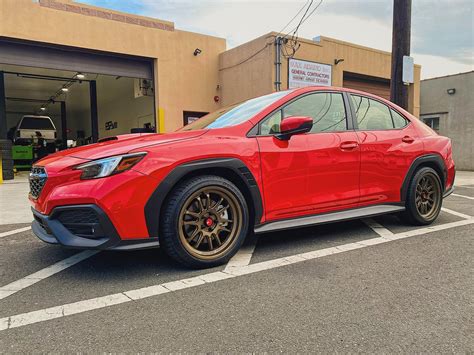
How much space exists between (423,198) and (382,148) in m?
0.99

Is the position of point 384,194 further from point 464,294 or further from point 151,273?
point 151,273

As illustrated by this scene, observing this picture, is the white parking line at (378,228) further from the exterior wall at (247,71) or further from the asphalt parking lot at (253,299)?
the exterior wall at (247,71)

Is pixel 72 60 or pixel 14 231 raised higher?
pixel 72 60

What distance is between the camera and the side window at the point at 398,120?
433cm

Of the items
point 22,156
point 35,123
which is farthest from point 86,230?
point 35,123

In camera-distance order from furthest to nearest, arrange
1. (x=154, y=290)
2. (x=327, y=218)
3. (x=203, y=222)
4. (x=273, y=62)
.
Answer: (x=273, y=62), (x=327, y=218), (x=203, y=222), (x=154, y=290)

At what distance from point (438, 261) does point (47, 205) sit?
3244 mm

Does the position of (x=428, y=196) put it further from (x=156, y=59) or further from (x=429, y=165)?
(x=156, y=59)

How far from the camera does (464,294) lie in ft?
8.34

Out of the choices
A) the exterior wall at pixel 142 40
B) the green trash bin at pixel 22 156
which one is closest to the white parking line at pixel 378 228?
the exterior wall at pixel 142 40

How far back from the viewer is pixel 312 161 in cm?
348

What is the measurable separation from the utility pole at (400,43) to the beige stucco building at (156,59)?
4.61 meters

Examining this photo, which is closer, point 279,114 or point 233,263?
point 233,263

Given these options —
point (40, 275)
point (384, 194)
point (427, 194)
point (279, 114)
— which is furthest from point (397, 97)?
point (40, 275)
